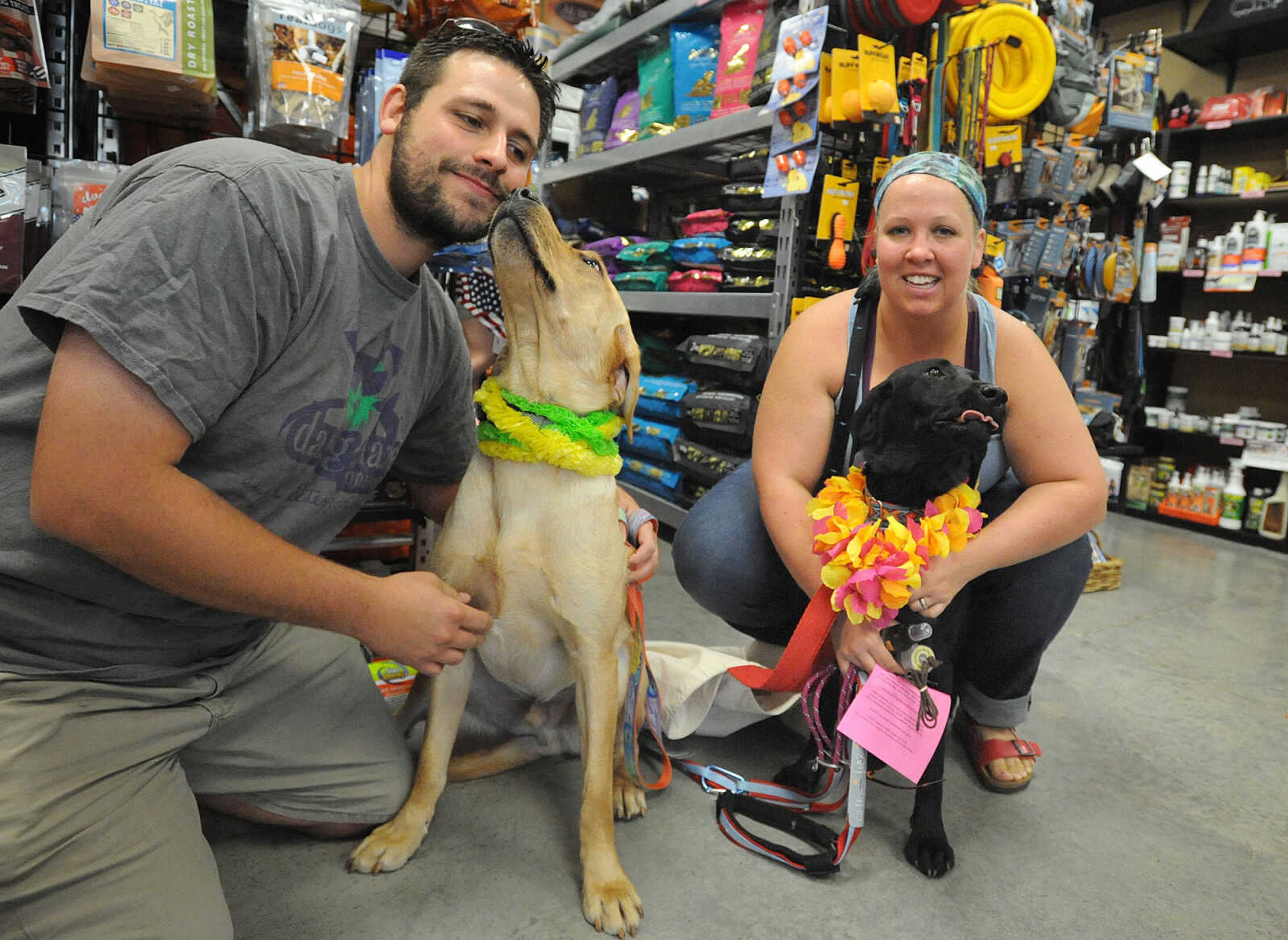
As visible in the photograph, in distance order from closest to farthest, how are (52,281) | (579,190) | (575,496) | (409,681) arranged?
(52,281) < (575,496) < (409,681) < (579,190)

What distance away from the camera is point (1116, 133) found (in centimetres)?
401

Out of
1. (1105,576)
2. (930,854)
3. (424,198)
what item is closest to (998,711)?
(930,854)

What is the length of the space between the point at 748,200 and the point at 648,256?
0.74 metres

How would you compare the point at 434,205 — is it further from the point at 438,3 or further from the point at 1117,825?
the point at 1117,825

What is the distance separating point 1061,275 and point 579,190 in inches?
99.4

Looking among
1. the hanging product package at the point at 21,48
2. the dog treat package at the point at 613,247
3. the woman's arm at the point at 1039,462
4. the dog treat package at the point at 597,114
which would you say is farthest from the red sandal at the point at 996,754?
the dog treat package at the point at 597,114

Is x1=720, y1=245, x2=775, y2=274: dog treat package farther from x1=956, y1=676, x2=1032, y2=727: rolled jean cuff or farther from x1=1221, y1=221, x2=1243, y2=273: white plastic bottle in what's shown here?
x1=1221, y1=221, x2=1243, y2=273: white plastic bottle

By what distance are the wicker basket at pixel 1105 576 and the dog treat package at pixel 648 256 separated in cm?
215

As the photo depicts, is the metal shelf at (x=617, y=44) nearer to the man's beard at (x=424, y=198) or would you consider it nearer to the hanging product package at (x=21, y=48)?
the hanging product package at (x=21, y=48)

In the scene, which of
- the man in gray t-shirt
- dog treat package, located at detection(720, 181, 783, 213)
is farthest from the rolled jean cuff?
dog treat package, located at detection(720, 181, 783, 213)

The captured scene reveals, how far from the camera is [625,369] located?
1.46 meters

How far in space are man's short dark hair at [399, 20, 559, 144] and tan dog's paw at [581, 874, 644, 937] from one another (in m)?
1.29

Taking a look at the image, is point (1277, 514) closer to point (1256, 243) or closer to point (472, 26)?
point (1256, 243)

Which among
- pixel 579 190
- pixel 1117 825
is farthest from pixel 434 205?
pixel 579 190
